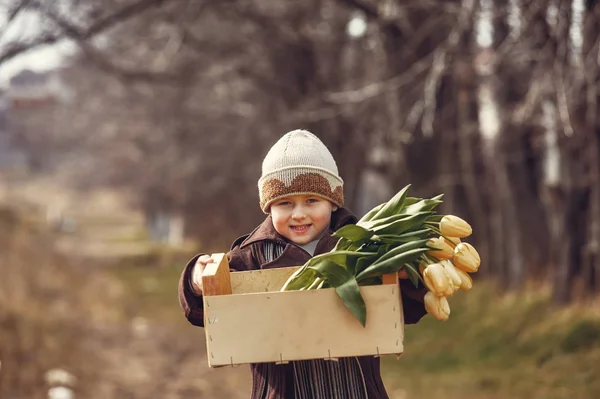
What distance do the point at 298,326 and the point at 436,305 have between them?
1.37ft

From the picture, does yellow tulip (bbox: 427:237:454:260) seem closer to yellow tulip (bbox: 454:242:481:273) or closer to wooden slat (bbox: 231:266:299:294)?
yellow tulip (bbox: 454:242:481:273)

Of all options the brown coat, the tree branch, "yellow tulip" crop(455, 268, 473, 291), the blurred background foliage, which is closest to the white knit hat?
the brown coat

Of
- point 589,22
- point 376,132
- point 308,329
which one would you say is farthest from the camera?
point 376,132

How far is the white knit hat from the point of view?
11.0ft

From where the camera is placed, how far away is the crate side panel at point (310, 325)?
9.82ft

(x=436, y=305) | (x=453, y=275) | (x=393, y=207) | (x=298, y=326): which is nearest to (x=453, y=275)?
(x=453, y=275)

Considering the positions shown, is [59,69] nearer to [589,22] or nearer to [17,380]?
[17,380]

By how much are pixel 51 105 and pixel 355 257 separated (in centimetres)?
2901

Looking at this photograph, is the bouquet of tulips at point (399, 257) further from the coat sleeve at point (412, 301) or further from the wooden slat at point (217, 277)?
the wooden slat at point (217, 277)

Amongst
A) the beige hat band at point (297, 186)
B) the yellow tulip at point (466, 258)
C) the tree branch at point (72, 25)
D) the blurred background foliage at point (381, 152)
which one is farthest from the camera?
the tree branch at point (72, 25)

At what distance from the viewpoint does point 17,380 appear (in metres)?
8.30

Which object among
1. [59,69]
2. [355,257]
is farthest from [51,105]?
[355,257]

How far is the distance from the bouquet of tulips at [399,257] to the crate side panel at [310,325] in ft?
0.19

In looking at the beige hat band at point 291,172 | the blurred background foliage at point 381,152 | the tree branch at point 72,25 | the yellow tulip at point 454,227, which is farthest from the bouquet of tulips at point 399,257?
the tree branch at point 72,25
